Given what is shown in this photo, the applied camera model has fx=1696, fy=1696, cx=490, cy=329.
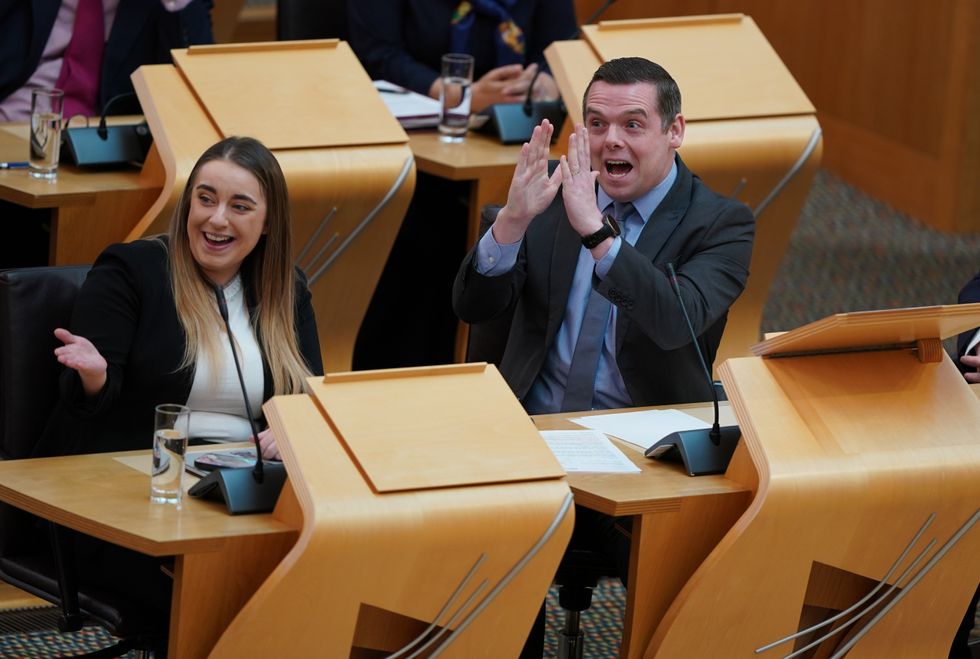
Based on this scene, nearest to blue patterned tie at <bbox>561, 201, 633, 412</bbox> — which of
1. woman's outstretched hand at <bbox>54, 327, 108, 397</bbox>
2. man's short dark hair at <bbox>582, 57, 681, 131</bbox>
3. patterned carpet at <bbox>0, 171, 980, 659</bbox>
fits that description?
man's short dark hair at <bbox>582, 57, 681, 131</bbox>

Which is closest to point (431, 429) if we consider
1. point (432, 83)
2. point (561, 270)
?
point (561, 270)

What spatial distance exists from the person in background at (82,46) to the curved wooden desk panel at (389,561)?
91.7 inches

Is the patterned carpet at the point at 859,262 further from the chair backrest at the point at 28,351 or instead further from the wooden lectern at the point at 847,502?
the chair backrest at the point at 28,351

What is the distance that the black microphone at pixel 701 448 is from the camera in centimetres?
275

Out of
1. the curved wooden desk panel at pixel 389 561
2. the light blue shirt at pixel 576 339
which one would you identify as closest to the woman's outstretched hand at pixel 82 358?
the curved wooden desk panel at pixel 389 561

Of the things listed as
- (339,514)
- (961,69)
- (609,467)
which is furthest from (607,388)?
(961,69)

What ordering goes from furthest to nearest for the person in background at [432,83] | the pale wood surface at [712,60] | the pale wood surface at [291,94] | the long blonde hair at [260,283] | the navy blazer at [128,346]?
A: the person in background at [432,83] → the pale wood surface at [712,60] → the pale wood surface at [291,94] → the long blonde hair at [260,283] → the navy blazer at [128,346]

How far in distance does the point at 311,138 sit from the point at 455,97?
0.62 meters

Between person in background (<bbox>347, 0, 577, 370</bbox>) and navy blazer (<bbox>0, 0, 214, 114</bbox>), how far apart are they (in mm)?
606

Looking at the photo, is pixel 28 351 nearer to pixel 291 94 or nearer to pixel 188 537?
pixel 188 537

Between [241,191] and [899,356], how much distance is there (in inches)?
47.0

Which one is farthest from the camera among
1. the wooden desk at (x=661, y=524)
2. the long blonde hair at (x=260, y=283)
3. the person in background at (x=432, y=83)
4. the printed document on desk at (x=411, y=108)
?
the person in background at (x=432, y=83)

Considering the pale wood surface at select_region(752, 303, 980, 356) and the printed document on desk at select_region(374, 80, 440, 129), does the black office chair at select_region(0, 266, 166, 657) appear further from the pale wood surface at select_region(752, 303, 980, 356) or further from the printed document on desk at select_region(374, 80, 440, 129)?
the printed document on desk at select_region(374, 80, 440, 129)

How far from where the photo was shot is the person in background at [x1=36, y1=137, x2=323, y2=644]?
286 cm
